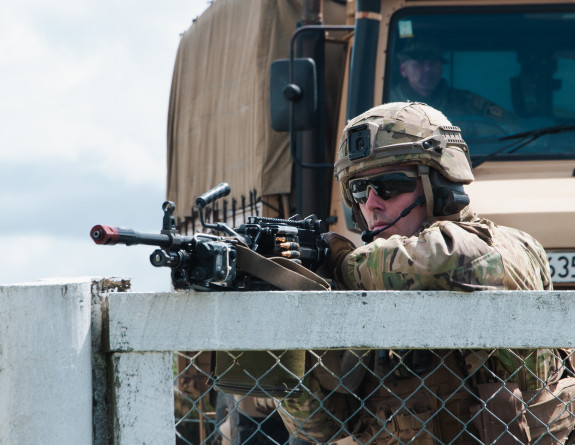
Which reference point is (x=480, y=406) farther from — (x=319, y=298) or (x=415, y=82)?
(x=415, y=82)

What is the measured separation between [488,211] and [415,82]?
106 cm

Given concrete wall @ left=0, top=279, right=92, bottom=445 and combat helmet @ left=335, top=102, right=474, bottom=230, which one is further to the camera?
combat helmet @ left=335, top=102, right=474, bottom=230

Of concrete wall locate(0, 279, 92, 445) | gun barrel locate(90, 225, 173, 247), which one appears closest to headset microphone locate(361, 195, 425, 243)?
gun barrel locate(90, 225, 173, 247)

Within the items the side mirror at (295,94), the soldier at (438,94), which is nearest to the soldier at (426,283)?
the soldier at (438,94)

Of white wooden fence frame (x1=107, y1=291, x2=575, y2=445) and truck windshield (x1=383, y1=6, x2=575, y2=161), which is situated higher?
truck windshield (x1=383, y1=6, x2=575, y2=161)

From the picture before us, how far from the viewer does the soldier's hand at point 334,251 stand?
8.59ft

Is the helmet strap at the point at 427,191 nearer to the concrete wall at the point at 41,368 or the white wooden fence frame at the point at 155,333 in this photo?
the white wooden fence frame at the point at 155,333

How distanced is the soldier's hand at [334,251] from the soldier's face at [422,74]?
6.93 ft

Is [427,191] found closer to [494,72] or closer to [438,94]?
[438,94]

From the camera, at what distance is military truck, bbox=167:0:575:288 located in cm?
418

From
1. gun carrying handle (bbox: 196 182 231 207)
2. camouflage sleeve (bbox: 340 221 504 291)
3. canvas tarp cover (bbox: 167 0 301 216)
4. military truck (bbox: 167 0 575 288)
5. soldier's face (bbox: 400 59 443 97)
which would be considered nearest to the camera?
gun carrying handle (bbox: 196 182 231 207)

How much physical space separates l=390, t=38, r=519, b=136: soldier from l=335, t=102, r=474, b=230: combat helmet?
158 cm

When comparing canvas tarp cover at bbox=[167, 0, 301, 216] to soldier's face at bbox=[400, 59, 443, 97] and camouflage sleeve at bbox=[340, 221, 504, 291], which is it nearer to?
soldier's face at bbox=[400, 59, 443, 97]

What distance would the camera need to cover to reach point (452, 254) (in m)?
2.26
